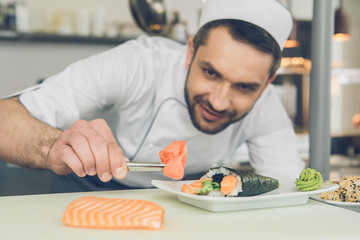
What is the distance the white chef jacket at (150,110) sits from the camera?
129cm

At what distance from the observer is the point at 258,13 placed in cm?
123

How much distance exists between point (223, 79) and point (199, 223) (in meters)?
0.63

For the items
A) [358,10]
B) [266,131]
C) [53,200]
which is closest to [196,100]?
[266,131]

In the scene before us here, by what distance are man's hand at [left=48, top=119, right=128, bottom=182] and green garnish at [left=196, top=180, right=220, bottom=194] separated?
0.45 feet

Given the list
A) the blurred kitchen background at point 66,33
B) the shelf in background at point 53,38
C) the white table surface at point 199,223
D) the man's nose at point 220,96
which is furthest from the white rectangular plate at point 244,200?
the shelf in background at point 53,38

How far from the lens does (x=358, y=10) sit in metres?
5.27

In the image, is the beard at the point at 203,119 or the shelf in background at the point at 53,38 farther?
the shelf in background at the point at 53,38

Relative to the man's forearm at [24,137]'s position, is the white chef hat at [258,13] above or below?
above

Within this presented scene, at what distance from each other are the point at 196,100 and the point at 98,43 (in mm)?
2698

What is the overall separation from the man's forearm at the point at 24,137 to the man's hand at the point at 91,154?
0.44ft

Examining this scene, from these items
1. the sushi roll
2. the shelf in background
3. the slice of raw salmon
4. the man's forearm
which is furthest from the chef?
the shelf in background

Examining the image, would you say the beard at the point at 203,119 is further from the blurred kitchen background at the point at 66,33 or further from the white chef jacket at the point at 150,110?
the blurred kitchen background at the point at 66,33

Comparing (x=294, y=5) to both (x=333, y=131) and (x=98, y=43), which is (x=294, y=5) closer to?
(x=333, y=131)

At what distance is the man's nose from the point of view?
4.00 feet
